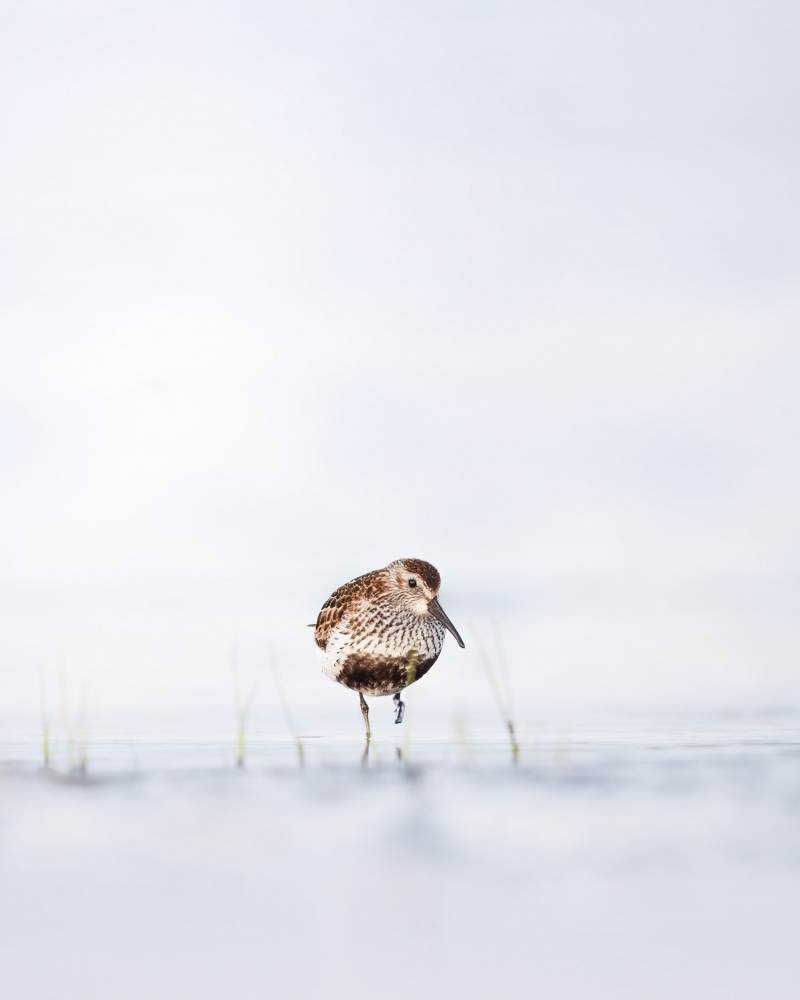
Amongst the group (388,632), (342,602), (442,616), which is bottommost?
(388,632)

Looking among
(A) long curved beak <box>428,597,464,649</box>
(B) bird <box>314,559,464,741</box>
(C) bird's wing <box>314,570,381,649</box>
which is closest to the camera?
(B) bird <box>314,559,464,741</box>

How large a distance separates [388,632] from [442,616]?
59cm

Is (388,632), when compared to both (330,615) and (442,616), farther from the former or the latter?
(330,615)

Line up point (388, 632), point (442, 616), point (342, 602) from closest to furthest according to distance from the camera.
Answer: point (388, 632) < point (442, 616) < point (342, 602)

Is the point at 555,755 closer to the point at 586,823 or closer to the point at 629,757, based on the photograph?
the point at 629,757

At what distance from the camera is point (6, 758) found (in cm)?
872

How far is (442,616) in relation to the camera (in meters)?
12.2

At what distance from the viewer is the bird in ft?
39.4

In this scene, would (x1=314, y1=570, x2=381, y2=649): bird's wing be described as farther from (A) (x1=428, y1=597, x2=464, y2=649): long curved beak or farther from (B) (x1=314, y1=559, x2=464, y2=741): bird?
(A) (x1=428, y1=597, x2=464, y2=649): long curved beak

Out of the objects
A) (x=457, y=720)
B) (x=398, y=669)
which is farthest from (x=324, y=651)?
(x=457, y=720)

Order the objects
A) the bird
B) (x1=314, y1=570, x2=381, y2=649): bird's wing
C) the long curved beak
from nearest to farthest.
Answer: the bird < the long curved beak < (x1=314, y1=570, x2=381, y2=649): bird's wing

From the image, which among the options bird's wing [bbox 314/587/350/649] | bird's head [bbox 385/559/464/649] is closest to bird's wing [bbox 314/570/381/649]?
bird's wing [bbox 314/587/350/649]

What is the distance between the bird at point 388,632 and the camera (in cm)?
1201

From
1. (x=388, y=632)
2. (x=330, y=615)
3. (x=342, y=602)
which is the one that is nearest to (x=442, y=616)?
(x=388, y=632)
